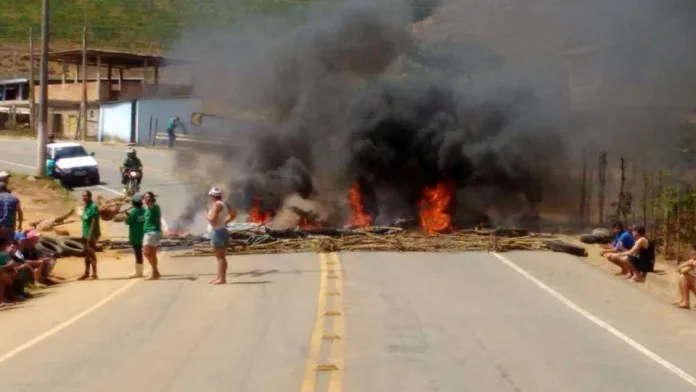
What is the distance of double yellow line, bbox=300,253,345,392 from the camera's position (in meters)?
9.21

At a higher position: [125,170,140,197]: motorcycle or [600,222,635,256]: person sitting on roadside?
[125,170,140,197]: motorcycle


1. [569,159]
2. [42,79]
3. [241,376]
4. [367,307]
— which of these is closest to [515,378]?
[241,376]

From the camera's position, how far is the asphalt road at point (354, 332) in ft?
30.8

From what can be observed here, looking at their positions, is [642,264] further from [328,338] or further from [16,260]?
[16,260]

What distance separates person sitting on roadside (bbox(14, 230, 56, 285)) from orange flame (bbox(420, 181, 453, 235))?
9.38m

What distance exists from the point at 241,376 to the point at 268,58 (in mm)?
21359

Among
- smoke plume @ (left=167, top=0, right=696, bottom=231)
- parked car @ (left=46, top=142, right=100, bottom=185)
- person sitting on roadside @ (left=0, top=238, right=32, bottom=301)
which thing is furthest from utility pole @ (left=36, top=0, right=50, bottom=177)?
person sitting on roadside @ (left=0, top=238, right=32, bottom=301)

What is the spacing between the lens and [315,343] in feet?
36.5

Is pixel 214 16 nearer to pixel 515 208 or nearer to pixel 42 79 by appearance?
pixel 42 79

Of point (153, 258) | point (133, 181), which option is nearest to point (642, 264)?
point (153, 258)

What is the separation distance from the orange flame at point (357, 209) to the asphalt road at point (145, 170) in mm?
3776

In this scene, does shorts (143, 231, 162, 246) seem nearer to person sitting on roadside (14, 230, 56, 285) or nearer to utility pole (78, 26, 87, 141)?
person sitting on roadside (14, 230, 56, 285)

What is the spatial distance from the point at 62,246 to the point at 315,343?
35.3ft

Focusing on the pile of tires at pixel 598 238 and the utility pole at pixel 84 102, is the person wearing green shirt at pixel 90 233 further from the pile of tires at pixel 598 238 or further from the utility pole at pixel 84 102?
the utility pole at pixel 84 102
